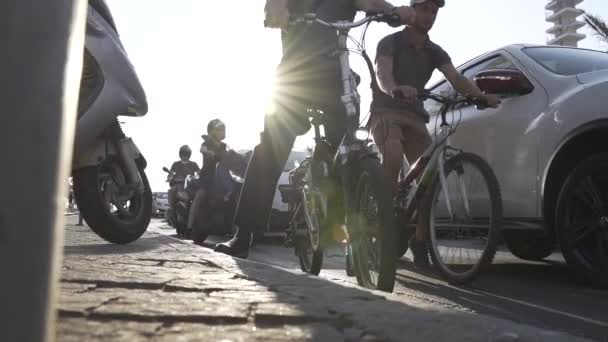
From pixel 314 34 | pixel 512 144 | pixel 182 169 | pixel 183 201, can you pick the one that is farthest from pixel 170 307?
pixel 182 169

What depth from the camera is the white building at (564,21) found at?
353ft

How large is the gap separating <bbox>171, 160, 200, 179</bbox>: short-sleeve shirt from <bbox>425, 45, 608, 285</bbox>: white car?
846 cm

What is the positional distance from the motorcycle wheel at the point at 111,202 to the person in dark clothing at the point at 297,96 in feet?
3.35

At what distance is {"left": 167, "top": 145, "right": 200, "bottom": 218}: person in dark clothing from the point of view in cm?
1259

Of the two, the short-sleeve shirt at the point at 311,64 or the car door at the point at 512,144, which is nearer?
the short-sleeve shirt at the point at 311,64

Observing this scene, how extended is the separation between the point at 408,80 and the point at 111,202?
235 centimetres

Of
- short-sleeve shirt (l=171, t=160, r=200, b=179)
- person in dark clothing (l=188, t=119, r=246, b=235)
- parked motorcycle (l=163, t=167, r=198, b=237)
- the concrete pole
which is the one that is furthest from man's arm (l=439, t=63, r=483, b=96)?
short-sleeve shirt (l=171, t=160, r=200, b=179)

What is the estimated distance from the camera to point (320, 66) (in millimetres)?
3656

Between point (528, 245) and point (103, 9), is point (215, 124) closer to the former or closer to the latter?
point (103, 9)

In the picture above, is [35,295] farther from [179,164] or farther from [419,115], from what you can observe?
[179,164]

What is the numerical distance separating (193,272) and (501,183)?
2909mm

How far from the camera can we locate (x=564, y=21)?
11331cm

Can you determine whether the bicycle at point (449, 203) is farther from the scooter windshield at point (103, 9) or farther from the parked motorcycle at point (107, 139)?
the scooter windshield at point (103, 9)

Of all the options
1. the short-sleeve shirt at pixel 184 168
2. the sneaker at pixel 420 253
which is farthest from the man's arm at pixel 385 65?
the short-sleeve shirt at pixel 184 168
